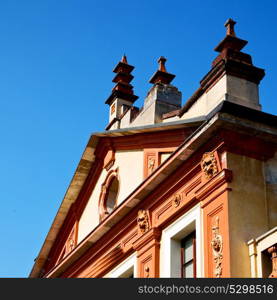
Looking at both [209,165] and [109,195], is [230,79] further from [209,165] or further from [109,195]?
[109,195]

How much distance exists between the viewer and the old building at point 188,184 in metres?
15.6

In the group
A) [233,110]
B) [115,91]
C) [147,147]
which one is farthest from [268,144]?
[115,91]

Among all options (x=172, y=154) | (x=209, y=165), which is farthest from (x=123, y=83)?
(x=209, y=165)

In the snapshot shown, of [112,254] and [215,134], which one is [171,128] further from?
[112,254]

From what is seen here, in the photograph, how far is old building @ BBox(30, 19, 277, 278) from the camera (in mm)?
15617

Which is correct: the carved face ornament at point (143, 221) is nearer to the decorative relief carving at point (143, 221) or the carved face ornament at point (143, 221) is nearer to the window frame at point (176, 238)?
the decorative relief carving at point (143, 221)

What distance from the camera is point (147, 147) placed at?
64.1ft

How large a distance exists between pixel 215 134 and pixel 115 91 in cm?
757

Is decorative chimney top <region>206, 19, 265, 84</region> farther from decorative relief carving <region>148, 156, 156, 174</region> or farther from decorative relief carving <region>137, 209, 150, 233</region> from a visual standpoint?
decorative relief carving <region>137, 209, 150, 233</region>

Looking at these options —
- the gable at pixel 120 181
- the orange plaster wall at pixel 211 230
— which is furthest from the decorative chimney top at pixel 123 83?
the orange plaster wall at pixel 211 230

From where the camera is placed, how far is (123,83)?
23.5 meters

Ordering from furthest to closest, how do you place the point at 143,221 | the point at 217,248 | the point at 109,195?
the point at 109,195 < the point at 143,221 < the point at 217,248

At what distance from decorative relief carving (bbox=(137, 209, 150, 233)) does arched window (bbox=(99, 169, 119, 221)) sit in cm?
259

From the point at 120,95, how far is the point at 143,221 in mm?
5824
